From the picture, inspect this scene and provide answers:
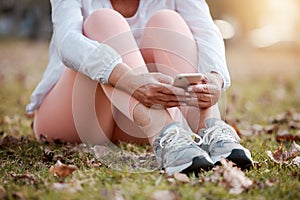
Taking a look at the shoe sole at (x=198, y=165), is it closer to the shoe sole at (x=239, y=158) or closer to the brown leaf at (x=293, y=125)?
the shoe sole at (x=239, y=158)

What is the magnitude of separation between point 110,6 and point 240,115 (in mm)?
1462

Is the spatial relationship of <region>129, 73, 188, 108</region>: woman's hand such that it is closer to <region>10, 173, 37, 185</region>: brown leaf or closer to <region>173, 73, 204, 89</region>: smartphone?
<region>173, 73, 204, 89</region>: smartphone

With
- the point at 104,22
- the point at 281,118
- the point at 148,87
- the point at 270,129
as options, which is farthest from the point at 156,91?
the point at 281,118

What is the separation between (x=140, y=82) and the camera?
1.72 meters

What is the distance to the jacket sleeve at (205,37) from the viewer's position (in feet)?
6.31

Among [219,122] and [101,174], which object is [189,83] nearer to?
[219,122]

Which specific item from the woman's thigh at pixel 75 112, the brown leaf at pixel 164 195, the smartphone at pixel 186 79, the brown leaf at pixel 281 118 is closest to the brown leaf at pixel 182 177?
the brown leaf at pixel 164 195

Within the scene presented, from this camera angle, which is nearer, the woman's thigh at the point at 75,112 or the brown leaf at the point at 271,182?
the brown leaf at the point at 271,182

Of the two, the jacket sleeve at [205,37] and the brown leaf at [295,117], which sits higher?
the jacket sleeve at [205,37]

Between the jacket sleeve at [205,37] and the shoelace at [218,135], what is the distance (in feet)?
0.86

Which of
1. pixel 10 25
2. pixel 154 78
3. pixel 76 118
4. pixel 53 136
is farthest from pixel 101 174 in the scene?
pixel 10 25

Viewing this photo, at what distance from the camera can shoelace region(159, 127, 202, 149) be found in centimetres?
162

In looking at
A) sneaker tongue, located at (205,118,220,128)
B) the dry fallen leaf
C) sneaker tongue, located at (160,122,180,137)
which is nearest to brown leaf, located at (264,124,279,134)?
the dry fallen leaf

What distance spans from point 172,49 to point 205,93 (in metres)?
0.30
